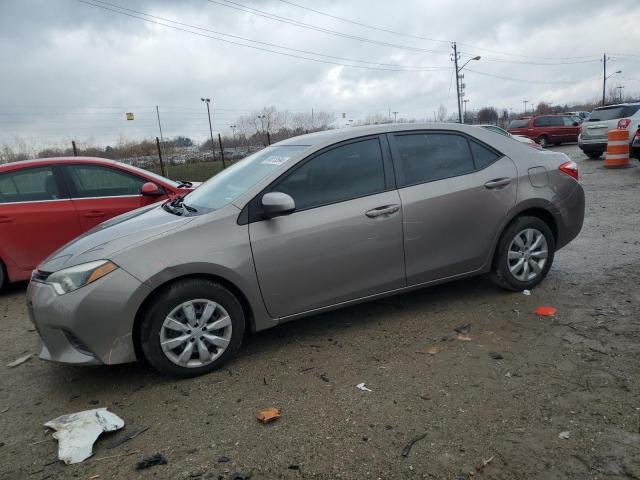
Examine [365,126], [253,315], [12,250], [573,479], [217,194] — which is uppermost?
[365,126]

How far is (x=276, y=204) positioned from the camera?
3426 millimetres

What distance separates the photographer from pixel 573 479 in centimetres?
224

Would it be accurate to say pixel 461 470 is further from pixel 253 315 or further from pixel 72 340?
pixel 72 340

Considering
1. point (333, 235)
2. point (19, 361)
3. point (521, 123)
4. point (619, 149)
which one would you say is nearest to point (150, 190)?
point (19, 361)

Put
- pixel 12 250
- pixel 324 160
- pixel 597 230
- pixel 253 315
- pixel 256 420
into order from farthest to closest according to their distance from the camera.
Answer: pixel 597 230 < pixel 12 250 < pixel 324 160 < pixel 253 315 < pixel 256 420

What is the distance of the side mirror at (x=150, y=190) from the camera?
19.1 feet

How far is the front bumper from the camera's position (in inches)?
124

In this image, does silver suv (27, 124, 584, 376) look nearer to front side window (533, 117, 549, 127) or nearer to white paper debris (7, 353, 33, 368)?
white paper debris (7, 353, 33, 368)

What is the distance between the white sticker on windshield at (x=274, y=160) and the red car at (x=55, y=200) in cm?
238

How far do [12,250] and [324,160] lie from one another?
13.5ft

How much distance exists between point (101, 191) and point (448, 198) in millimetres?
4270

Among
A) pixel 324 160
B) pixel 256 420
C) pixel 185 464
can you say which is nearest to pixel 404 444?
pixel 256 420

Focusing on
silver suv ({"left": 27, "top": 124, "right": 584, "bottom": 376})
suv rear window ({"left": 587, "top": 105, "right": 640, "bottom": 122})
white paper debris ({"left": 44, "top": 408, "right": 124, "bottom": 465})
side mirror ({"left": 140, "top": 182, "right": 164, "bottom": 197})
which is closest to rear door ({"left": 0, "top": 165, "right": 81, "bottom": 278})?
side mirror ({"left": 140, "top": 182, "right": 164, "bottom": 197})

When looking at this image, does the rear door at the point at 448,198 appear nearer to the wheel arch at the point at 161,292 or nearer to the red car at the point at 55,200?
the wheel arch at the point at 161,292
